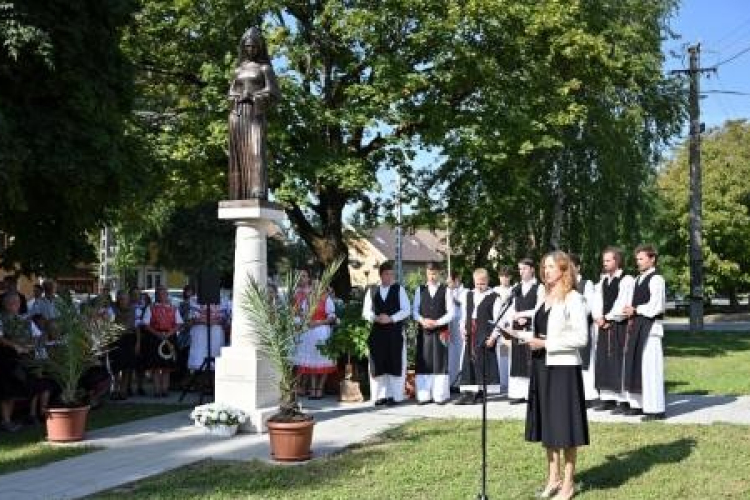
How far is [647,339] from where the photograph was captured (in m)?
11.0

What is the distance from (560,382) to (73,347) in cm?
551

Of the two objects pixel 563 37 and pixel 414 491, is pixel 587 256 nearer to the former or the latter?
pixel 563 37

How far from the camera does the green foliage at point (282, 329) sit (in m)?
8.63

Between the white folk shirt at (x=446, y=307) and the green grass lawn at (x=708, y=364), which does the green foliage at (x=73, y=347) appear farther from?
the green grass lawn at (x=708, y=364)

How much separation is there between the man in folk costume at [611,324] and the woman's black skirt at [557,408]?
431cm

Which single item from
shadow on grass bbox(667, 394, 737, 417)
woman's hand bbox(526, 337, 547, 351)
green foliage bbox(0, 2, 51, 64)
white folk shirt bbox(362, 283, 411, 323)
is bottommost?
shadow on grass bbox(667, 394, 737, 417)

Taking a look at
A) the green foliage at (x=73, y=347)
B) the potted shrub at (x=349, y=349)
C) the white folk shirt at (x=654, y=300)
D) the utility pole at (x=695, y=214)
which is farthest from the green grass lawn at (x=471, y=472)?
the utility pole at (x=695, y=214)

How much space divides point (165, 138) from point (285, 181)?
2.92 m

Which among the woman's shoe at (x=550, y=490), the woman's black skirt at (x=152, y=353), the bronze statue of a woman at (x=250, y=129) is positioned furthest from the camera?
the woman's black skirt at (x=152, y=353)

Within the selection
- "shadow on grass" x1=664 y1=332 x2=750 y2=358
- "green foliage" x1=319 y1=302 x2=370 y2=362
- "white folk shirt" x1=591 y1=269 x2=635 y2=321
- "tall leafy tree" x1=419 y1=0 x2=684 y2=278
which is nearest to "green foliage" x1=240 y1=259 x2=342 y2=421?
"green foliage" x1=319 y1=302 x2=370 y2=362

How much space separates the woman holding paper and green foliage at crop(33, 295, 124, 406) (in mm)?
5216

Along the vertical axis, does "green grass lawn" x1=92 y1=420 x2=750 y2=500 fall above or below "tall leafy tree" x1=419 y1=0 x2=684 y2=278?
below

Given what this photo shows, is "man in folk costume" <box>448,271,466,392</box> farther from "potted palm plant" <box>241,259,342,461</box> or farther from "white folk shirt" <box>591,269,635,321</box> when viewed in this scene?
"potted palm plant" <box>241,259,342,461</box>

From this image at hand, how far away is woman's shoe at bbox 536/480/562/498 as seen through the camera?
7.04 m
